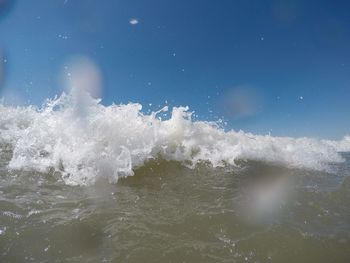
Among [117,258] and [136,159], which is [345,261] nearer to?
[117,258]

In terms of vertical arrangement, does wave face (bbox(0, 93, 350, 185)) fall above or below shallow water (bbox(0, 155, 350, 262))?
above

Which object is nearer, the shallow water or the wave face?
the shallow water

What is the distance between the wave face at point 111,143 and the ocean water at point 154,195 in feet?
0.10

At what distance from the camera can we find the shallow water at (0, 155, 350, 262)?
12.5 feet

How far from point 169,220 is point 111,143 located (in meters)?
3.29

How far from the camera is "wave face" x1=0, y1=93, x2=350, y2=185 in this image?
22.4ft

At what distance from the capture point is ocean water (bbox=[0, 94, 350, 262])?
3916 millimetres

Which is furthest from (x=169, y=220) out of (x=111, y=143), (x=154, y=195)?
(x=111, y=143)

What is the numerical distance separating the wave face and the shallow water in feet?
1.40

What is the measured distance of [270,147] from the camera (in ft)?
37.0

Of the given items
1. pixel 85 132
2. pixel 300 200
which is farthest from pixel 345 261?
pixel 85 132

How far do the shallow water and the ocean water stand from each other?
0.6 inches

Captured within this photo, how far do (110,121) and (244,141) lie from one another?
17.3ft

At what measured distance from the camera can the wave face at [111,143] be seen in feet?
22.4
